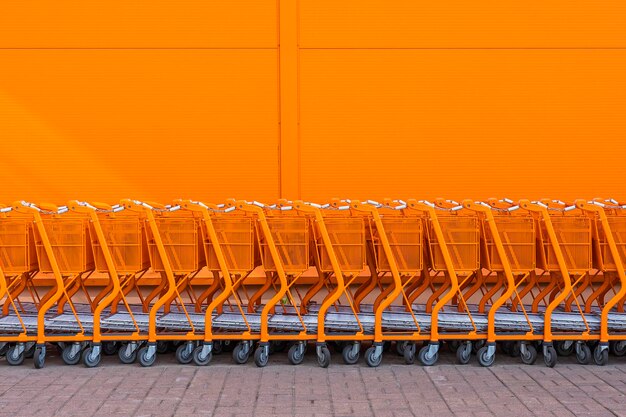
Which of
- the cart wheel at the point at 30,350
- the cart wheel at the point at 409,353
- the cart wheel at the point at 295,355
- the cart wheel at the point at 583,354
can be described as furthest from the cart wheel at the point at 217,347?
the cart wheel at the point at 583,354

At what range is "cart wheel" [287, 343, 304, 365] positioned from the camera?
7340 mm

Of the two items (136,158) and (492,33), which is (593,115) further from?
(136,158)

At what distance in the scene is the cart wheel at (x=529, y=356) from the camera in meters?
7.37

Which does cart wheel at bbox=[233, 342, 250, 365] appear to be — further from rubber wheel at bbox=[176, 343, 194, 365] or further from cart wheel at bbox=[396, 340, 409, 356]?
cart wheel at bbox=[396, 340, 409, 356]

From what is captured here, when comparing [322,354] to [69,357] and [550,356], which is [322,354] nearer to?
[550,356]

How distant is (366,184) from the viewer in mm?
9695

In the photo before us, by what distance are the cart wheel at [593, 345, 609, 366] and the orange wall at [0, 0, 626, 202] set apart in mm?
2729

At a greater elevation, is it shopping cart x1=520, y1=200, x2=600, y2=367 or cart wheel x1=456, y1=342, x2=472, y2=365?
shopping cart x1=520, y1=200, x2=600, y2=367

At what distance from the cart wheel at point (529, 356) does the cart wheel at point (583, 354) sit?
0.36 metres

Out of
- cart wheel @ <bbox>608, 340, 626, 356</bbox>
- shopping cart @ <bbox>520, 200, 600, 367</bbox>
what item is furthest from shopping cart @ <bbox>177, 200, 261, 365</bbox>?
cart wheel @ <bbox>608, 340, 626, 356</bbox>

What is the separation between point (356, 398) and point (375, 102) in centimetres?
416

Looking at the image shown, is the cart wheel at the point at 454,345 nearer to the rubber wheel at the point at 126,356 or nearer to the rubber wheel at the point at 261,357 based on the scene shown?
the rubber wheel at the point at 261,357

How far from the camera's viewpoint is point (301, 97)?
9.65 meters

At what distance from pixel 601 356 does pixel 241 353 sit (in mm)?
2853
